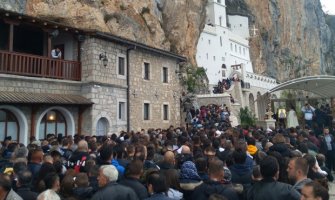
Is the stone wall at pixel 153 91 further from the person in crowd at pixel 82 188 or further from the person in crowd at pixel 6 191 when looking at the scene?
the person in crowd at pixel 6 191

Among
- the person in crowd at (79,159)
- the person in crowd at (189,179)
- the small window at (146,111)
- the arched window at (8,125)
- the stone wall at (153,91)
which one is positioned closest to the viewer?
the person in crowd at (189,179)

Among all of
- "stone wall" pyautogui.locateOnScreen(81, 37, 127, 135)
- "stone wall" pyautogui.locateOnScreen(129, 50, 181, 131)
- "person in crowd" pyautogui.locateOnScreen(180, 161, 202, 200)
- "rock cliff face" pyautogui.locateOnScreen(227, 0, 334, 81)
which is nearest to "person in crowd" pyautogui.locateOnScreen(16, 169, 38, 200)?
"person in crowd" pyautogui.locateOnScreen(180, 161, 202, 200)

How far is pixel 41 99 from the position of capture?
45.9 ft

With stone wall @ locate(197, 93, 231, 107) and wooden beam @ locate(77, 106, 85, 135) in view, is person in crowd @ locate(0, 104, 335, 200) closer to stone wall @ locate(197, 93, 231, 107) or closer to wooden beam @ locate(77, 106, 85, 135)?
wooden beam @ locate(77, 106, 85, 135)

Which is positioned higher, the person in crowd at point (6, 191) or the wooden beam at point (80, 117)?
the wooden beam at point (80, 117)

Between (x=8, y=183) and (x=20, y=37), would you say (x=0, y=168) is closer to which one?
(x=8, y=183)

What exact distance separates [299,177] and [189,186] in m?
1.63

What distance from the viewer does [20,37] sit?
57.7ft

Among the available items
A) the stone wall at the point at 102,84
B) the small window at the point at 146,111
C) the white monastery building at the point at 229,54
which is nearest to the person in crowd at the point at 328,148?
the stone wall at the point at 102,84

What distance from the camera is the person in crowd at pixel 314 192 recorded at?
3055 millimetres

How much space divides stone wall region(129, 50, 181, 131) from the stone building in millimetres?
60

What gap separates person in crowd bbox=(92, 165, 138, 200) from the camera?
395cm

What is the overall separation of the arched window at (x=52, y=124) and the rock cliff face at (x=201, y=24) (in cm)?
751

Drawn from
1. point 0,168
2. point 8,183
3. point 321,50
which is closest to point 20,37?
point 0,168
